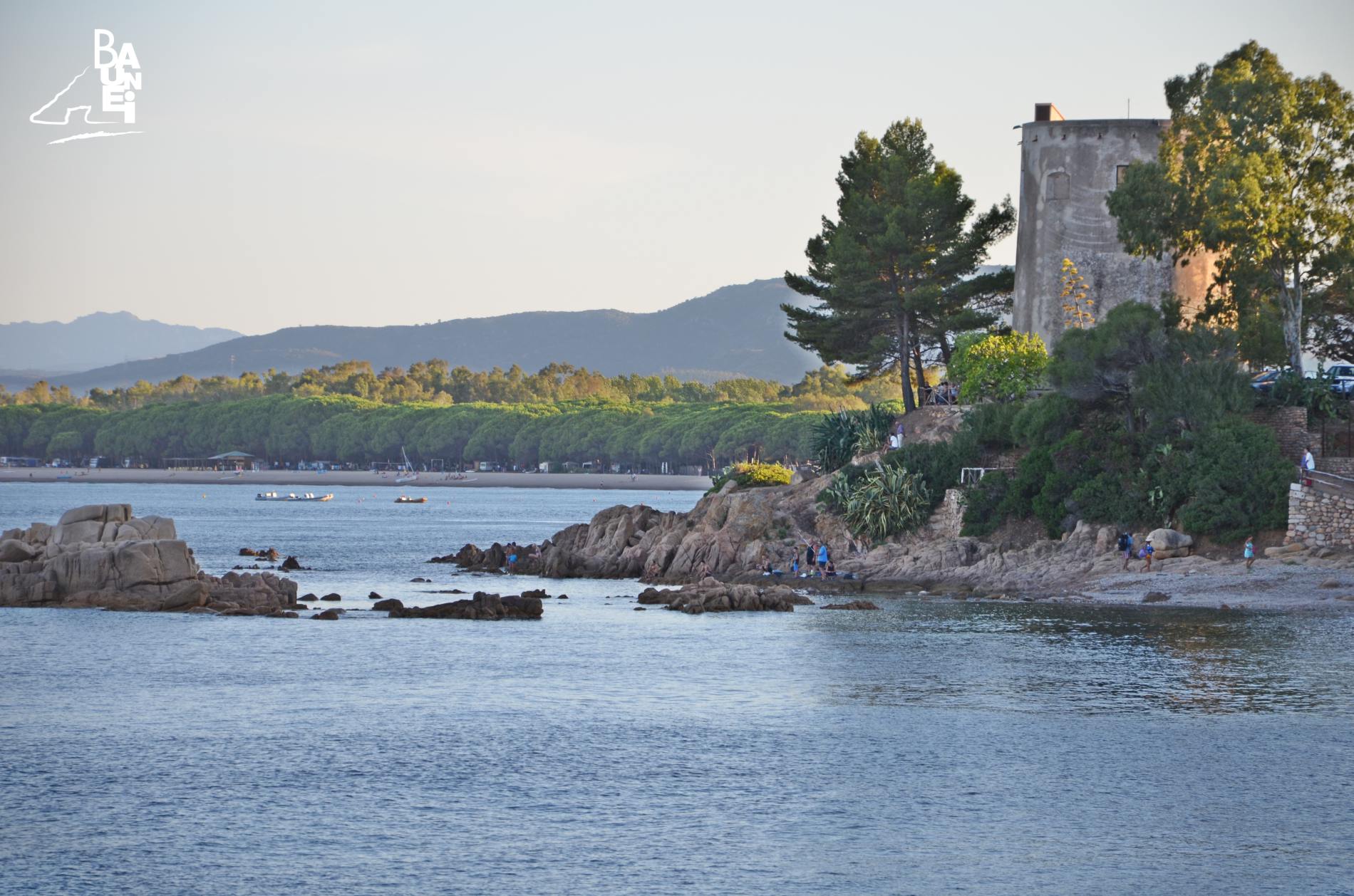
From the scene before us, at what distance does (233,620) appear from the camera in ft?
160

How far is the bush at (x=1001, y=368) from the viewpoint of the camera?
6188 centimetres

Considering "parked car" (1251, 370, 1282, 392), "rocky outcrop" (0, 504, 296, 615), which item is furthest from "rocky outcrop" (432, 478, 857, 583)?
"parked car" (1251, 370, 1282, 392)

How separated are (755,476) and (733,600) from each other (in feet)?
56.9

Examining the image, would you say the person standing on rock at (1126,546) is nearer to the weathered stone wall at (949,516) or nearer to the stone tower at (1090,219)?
the weathered stone wall at (949,516)

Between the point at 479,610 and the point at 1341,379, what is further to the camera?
the point at 1341,379

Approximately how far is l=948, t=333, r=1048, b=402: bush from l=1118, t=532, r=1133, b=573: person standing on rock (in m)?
10.9

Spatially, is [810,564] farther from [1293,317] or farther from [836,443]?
[1293,317]

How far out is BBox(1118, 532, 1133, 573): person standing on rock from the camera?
51.3 m

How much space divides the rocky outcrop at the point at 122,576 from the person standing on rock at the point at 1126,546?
2726 centimetres

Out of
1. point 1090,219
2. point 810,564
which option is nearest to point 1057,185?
point 1090,219

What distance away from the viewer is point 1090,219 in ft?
208

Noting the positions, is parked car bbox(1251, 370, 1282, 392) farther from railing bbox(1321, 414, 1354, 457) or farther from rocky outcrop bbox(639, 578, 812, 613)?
rocky outcrop bbox(639, 578, 812, 613)

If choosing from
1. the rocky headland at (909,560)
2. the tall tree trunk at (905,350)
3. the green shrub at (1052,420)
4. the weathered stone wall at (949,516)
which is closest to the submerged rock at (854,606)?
the rocky headland at (909,560)

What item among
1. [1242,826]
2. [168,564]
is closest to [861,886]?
[1242,826]
